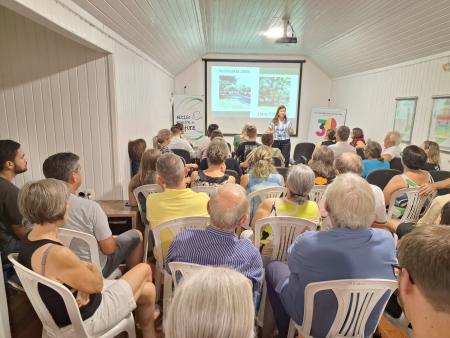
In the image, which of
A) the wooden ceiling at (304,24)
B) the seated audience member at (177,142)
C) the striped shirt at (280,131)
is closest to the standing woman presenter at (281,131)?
the striped shirt at (280,131)

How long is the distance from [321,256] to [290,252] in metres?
0.18

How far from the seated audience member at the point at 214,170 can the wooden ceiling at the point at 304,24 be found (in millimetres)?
1486

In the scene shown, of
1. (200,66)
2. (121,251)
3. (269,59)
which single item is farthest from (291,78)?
(121,251)

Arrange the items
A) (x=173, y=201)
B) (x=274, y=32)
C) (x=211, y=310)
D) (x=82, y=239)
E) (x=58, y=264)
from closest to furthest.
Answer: (x=211, y=310) → (x=58, y=264) → (x=82, y=239) → (x=173, y=201) → (x=274, y=32)

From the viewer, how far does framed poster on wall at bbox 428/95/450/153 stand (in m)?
4.35

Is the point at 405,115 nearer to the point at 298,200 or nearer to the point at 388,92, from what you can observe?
the point at 388,92

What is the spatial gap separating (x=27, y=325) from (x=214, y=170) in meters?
1.85

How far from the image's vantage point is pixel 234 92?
8.67 meters

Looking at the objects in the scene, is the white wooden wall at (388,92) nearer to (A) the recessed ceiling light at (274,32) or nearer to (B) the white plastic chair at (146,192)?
(A) the recessed ceiling light at (274,32)

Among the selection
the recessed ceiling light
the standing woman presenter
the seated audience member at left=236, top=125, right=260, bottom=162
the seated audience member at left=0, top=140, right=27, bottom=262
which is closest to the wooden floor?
the seated audience member at left=0, top=140, right=27, bottom=262

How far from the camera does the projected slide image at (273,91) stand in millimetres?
8617

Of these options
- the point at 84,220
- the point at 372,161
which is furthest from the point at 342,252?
the point at 372,161

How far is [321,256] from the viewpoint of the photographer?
56.4 inches

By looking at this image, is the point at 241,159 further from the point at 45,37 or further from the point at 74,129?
the point at 45,37
